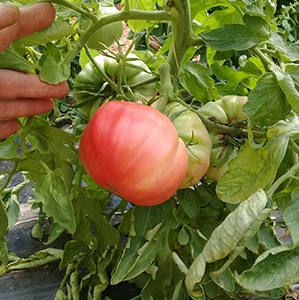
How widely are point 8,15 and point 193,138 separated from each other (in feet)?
1.19

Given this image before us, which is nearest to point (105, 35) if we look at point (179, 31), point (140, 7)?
point (140, 7)

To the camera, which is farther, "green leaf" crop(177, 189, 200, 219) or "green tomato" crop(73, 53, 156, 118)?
"green tomato" crop(73, 53, 156, 118)

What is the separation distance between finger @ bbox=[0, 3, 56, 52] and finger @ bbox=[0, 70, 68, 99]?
0.06 meters

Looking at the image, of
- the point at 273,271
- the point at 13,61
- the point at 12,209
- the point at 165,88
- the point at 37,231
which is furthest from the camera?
the point at 37,231

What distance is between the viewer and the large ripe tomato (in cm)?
55

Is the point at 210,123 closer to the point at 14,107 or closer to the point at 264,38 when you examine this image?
the point at 264,38

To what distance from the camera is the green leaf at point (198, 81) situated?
82cm

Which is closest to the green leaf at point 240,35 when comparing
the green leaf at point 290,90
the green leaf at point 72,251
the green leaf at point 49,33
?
the green leaf at point 290,90

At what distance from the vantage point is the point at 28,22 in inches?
Result: 21.3

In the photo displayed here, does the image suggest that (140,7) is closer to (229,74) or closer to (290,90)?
(229,74)

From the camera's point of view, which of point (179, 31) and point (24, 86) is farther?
point (179, 31)

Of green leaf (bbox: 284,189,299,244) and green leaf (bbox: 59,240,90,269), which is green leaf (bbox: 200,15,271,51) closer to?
green leaf (bbox: 284,189,299,244)

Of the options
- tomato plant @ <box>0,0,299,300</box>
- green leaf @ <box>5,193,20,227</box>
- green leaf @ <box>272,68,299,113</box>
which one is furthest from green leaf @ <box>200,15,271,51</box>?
green leaf @ <box>5,193,20,227</box>

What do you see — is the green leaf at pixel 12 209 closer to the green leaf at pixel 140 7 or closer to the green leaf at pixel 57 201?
the green leaf at pixel 57 201
